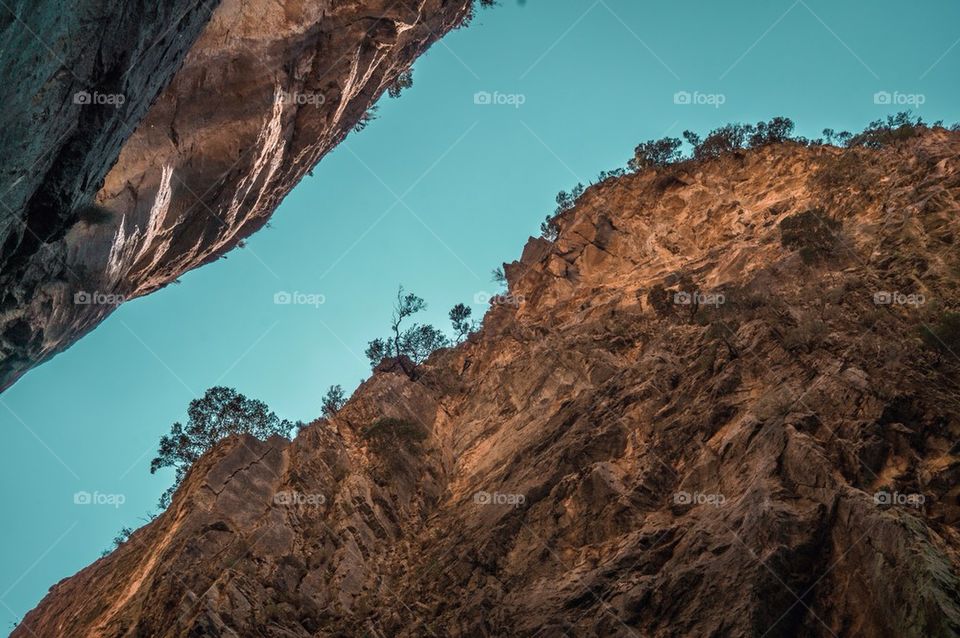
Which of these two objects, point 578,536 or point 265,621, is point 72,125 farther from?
point 578,536

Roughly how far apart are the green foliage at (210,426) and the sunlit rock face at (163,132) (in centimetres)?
871

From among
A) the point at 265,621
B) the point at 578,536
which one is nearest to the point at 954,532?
the point at 578,536

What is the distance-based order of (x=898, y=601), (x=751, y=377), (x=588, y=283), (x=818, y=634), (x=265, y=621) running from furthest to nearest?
(x=588, y=283) < (x=751, y=377) < (x=265, y=621) < (x=818, y=634) < (x=898, y=601)

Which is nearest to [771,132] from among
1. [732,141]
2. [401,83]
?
[732,141]

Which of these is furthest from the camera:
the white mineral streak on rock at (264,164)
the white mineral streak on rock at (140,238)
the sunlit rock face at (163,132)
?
the white mineral streak on rock at (264,164)

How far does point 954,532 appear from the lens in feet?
36.2

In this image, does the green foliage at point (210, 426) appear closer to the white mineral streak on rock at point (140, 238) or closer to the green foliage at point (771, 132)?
the white mineral streak on rock at point (140, 238)

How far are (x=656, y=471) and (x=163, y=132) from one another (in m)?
13.6

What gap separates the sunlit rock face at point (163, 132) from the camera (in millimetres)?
9961

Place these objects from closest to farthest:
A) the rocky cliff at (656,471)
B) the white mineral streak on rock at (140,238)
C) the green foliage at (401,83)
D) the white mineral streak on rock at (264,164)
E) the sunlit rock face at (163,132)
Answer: the sunlit rock face at (163,132) → the rocky cliff at (656,471) → the white mineral streak on rock at (140,238) → the white mineral streak on rock at (264,164) → the green foliage at (401,83)

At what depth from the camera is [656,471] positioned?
621 inches

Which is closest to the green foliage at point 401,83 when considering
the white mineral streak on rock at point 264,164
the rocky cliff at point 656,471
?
the white mineral streak on rock at point 264,164

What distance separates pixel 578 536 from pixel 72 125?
12.4 m

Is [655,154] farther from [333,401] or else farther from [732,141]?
[333,401]
